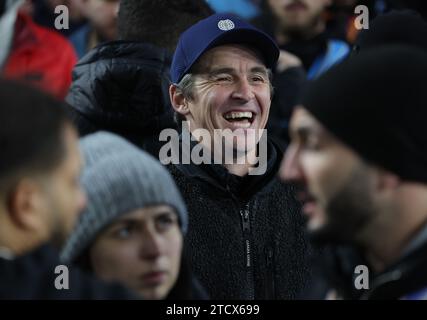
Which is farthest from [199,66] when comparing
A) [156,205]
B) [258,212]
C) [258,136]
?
[156,205]

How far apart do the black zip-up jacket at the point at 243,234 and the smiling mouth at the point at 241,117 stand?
258mm

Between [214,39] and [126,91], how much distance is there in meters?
0.51

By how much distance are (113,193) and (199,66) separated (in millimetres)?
1624

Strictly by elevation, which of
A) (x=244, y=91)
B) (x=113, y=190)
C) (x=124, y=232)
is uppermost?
(x=244, y=91)

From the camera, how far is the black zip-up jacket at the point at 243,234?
489cm

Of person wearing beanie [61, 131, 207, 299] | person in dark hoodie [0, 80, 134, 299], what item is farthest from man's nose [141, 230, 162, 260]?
person in dark hoodie [0, 80, 134, 299]

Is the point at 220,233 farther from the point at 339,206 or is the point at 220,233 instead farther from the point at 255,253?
the point at 339,206

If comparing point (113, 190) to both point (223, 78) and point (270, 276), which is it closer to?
point (270, 276)

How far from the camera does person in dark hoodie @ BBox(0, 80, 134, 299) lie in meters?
3.21

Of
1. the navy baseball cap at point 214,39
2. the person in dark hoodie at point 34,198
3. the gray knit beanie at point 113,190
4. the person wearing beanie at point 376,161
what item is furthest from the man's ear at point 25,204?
the navy baseball cap at point 214,39

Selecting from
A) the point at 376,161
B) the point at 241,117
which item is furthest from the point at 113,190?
the point at 241,117

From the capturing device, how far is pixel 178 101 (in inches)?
214

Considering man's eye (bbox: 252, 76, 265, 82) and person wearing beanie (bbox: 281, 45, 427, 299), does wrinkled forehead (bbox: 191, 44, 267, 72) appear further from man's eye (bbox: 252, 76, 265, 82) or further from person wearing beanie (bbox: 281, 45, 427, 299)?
person wearing beanie (bbox: 281, 45, 427, 299)

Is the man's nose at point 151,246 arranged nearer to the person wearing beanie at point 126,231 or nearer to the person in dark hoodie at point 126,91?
the person wearing beanie at point 126,231
